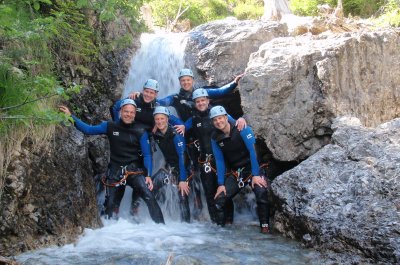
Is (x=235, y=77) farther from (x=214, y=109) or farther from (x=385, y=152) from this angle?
(x=385, y=152)

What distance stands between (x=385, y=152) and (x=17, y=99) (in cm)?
493

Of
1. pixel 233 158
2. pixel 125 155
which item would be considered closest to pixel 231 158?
pixel 233 158

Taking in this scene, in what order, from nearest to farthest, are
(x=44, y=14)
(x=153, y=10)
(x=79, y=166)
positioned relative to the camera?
1. (x=79, y=166)
2. (x=44, y=14)
3. (x=153, y=10)

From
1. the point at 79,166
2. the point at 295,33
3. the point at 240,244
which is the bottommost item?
the point at 240,244

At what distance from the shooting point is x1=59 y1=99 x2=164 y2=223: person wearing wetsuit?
271 inches

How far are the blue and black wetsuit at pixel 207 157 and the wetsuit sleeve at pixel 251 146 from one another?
1.43ft

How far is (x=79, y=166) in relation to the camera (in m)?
6.37

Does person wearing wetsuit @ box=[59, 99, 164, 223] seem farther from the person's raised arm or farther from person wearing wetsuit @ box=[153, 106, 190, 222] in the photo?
person wearing wetsuit @ box=[153, 106, 190, 222]

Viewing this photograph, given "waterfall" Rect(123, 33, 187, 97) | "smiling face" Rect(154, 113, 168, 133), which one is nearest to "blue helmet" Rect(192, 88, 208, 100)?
"smiling face" Rect(154, 113, 168, 133)

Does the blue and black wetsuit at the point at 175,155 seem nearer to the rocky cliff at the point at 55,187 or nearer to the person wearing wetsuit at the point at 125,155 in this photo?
the person wearing wetsuit at the point at 125,155

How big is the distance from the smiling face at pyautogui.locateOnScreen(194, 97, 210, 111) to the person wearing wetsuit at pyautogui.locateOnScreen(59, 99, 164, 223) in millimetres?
1174

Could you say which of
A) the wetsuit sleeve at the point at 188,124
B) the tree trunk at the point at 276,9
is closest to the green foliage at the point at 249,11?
the tree trunk at the point at 276,9

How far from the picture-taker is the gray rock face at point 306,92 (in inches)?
293

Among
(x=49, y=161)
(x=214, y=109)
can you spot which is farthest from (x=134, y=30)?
(x=49, y=161)
